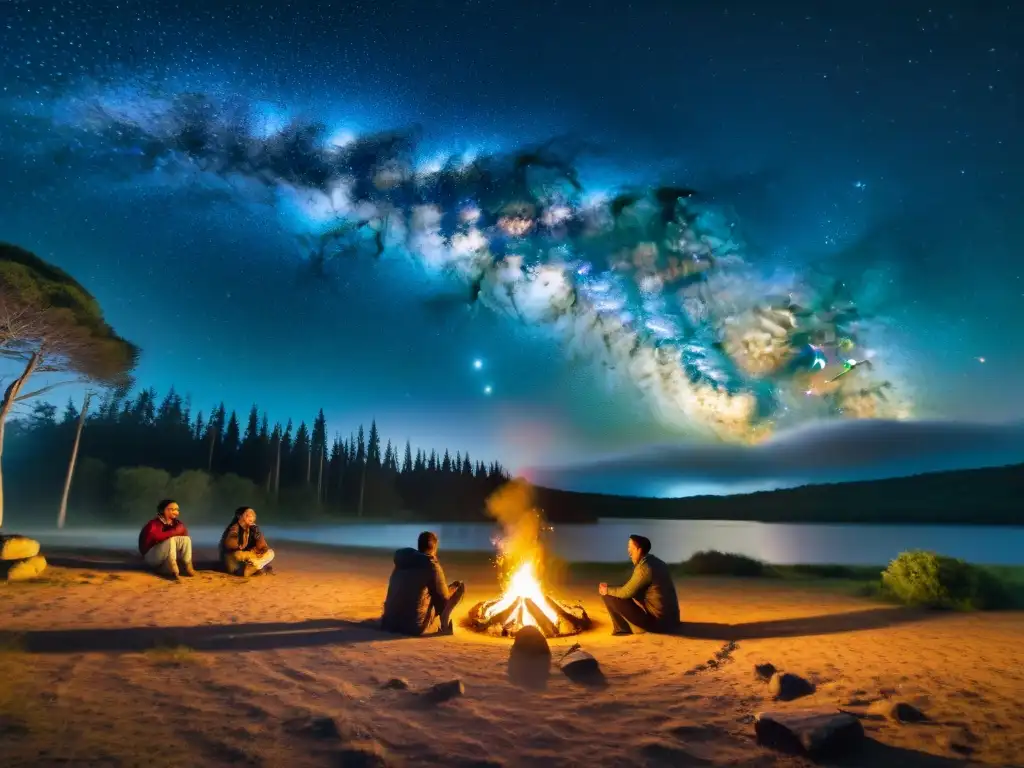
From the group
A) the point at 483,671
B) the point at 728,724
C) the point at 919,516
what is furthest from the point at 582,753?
the point at 919,516

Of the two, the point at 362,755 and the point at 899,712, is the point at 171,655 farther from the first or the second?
the point at 899,712

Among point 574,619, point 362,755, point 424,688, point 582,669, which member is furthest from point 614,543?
point 362,755

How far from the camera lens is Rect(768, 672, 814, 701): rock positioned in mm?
7059

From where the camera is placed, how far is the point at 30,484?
223ft

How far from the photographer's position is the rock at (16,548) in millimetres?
13645

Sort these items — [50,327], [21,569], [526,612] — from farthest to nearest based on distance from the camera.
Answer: [50,327], [21,569], [526,612]

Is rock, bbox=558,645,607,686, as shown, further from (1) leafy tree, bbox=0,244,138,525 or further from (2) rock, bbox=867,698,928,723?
(1) leafy tree, bbox=0,244,138,525

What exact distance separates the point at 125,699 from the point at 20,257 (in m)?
23.2

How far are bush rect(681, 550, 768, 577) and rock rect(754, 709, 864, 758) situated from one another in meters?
18.7

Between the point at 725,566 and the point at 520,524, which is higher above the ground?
the point at 520,524

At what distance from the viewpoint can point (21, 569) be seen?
519 inches

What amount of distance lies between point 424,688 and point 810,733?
4.20 m

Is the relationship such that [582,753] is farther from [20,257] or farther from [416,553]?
[20,257]

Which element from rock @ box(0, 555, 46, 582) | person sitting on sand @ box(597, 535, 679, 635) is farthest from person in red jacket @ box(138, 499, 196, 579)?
person sitting on sand @ box(597, 535, 679, 635)
